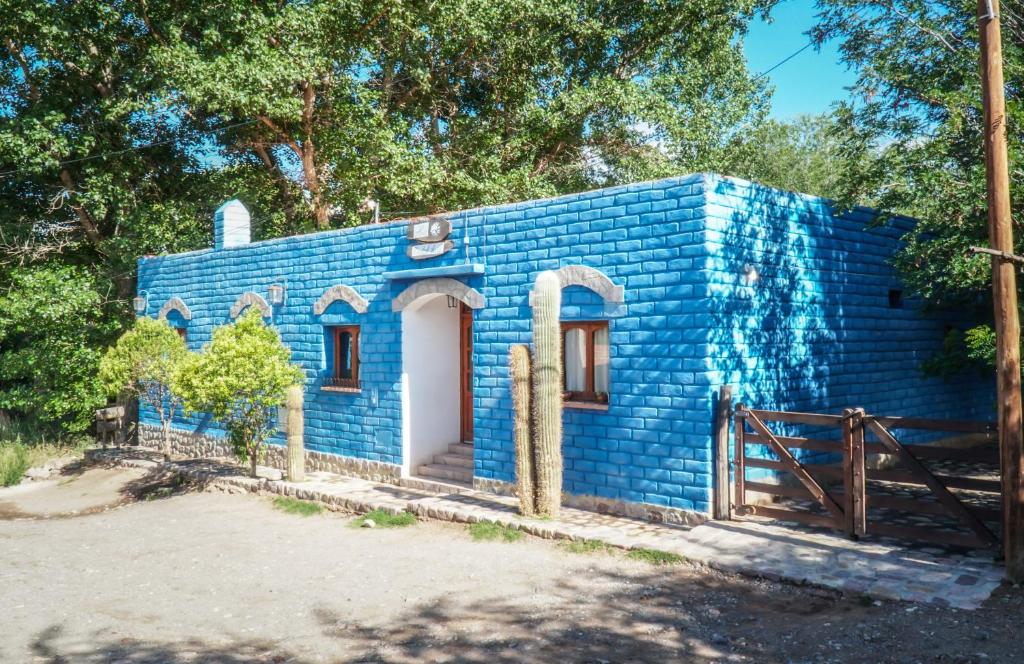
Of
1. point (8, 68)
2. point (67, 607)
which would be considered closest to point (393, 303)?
point (67, 607)

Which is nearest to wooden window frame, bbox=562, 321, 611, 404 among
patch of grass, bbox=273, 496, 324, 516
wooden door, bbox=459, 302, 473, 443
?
wooden door, bbox=459, 302, 473, 443

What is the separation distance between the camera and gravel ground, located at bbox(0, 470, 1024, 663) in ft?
17.6

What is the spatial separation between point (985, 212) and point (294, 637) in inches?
297

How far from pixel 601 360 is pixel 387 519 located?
3.12 meters

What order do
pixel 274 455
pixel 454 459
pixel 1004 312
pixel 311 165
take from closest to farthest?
pixel 1004 312, pixel 454 459, pixel 274 455, pixel 311 165

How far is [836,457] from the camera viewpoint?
10148 millimetres

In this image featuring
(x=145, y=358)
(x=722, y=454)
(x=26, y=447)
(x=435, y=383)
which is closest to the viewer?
(x=722, y=454)

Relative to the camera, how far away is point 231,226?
597 inches

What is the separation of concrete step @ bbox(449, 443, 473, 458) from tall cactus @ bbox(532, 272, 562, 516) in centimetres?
278

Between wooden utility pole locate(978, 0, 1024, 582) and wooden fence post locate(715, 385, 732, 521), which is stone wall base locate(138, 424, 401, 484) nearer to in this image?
wooden fence post locate(715, 385, 732, 521)

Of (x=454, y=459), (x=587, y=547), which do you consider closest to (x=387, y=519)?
(x=454, y=459)

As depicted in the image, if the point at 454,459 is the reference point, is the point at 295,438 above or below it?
above

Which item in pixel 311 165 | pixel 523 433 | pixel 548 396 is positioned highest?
pixel 311 165

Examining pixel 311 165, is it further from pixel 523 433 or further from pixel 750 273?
pixel 750 273
